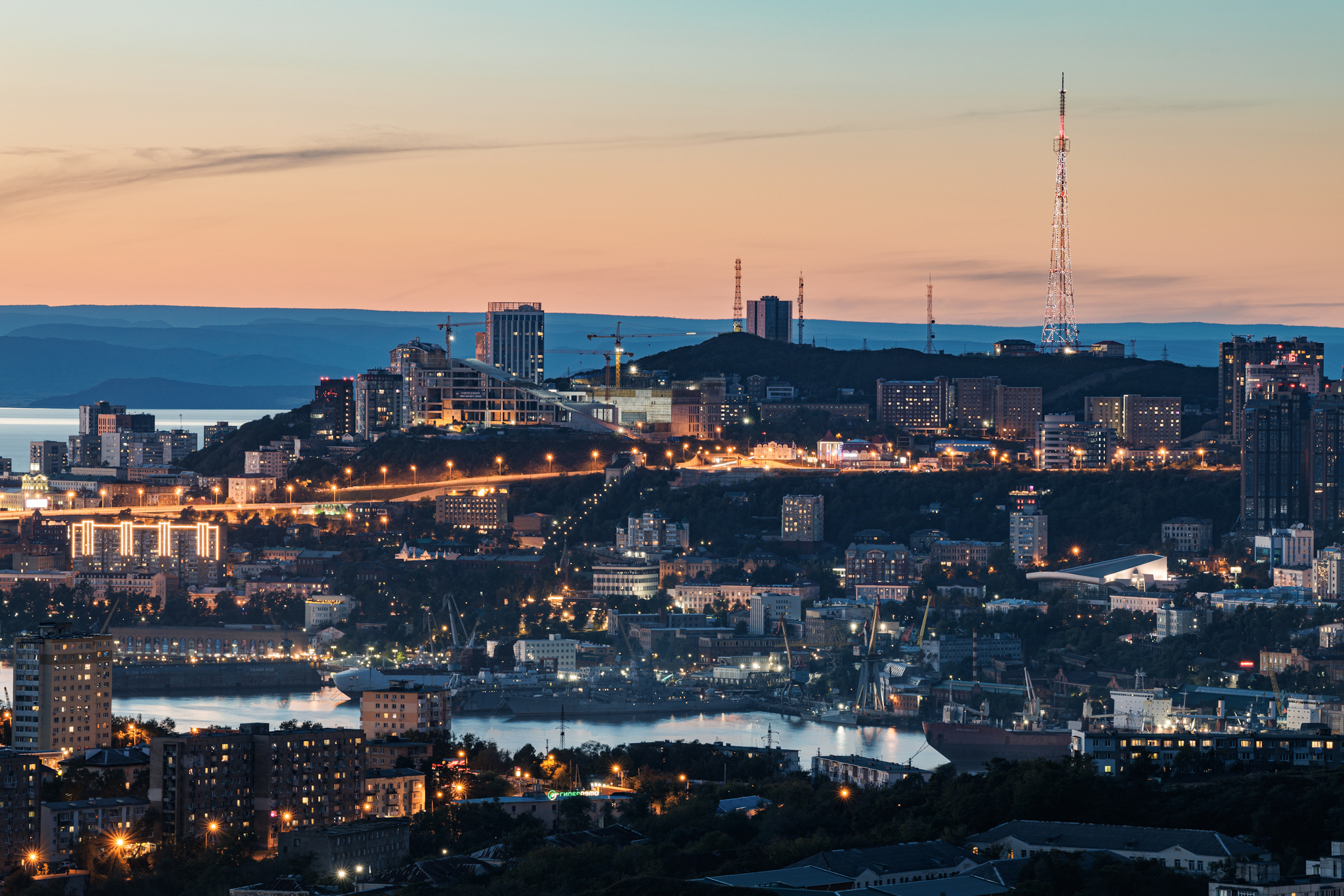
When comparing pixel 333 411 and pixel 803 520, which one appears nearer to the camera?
pixel 803 520

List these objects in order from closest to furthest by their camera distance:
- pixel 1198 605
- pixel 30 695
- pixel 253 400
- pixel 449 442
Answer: pixel 30 695, pixel 1198 605, pixel 449 442, pixel 253 400

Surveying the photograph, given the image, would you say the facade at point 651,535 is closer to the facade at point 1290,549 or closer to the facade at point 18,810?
the facade at point 1290,549

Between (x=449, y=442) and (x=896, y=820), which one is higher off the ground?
(x=449, y=442)

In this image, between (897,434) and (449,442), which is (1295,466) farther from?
(449,442)

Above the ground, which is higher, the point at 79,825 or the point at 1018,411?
the point at 1018,411

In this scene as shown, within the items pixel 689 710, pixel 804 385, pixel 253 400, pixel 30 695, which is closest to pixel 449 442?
pixel 804 385

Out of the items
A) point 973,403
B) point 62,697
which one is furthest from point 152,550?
point 62,697

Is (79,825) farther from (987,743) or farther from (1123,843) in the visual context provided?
(987,743)
